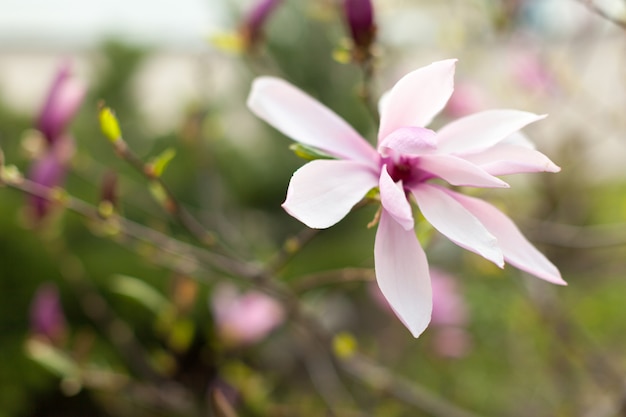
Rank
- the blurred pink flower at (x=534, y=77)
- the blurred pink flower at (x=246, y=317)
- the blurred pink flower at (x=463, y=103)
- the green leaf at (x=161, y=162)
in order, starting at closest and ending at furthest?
the green leaf at (x=161, y=162), the blurred pink flower at (x=246, y=317), the blurred pink flower at (x=463, y=103), the blurred pink flower at (x=534, y=77)

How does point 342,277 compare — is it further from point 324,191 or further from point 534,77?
point 534,77

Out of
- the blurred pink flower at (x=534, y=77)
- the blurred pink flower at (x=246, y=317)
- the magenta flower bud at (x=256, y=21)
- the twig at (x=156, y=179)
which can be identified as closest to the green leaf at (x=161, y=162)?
the twig at (x=156, y=179)

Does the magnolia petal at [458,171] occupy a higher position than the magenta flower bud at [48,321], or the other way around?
the magnolia petal at [458,171]

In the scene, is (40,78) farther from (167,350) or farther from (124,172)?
(167,350)

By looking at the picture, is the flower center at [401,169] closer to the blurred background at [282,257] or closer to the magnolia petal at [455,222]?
the magnolia petal at [455,222]

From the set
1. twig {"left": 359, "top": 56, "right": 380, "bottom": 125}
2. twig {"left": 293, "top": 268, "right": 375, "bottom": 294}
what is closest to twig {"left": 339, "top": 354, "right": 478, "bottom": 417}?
twig {"left": 293, "top": 268, "right": 375, "bottom": 294}

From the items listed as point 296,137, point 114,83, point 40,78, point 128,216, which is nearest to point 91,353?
point 128,216
